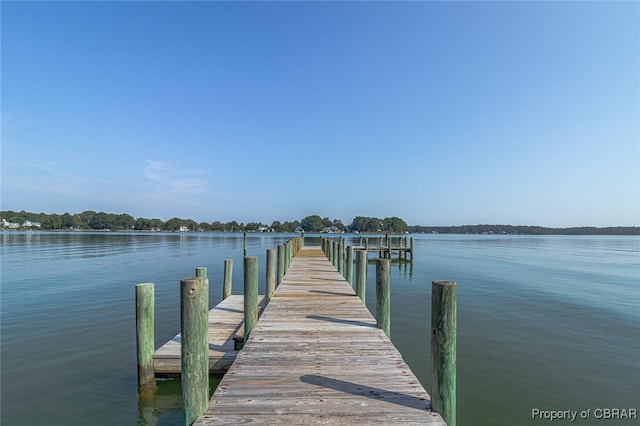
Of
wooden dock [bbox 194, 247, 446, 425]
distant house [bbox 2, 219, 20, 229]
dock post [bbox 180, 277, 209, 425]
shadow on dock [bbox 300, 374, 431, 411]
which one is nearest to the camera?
wooden dock [bbox 194, 247, 446, 425]

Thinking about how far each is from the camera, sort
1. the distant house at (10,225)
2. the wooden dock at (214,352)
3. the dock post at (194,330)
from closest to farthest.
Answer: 1. the dock post at (194,330)
2. the wooden dock at (214,352)
3. the distant house at (10,225)

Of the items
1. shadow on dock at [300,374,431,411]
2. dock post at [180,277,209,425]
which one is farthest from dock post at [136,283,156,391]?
shadow on dock at [300,374,431,411]

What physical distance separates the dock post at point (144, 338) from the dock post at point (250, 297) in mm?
1928

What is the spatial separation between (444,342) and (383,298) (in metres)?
2.64

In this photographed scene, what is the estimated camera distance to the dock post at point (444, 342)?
11.1 feet

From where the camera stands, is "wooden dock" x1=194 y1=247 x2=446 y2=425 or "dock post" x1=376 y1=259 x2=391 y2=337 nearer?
"wooden dock" x1=194 y1=247 x2=446 y2=425

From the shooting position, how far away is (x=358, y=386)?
12.1 feet

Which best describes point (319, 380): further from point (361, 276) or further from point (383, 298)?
point (361, 276)

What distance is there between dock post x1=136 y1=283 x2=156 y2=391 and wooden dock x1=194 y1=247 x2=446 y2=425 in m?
2.35

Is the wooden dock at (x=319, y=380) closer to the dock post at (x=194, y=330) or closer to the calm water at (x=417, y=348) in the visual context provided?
the dock post at (x=194, y=330)

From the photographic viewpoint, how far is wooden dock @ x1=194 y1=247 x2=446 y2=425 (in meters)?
3.13

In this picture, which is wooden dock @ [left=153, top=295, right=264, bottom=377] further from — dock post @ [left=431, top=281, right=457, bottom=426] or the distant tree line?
the distant tree line

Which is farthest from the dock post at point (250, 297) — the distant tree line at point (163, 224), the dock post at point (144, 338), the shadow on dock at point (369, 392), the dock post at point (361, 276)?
the distant tree line at point (163, 224)

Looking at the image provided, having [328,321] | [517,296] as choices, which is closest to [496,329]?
[517,296]
